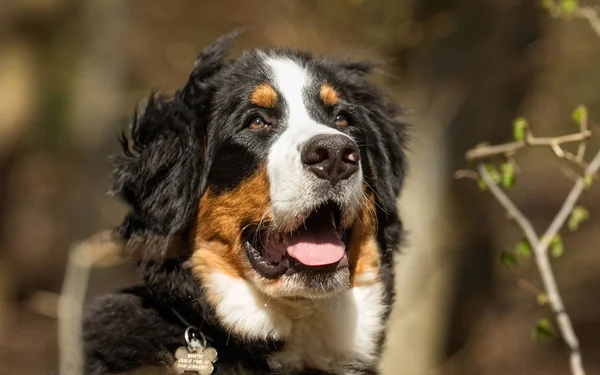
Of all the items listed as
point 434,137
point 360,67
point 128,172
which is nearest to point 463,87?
point 434,137

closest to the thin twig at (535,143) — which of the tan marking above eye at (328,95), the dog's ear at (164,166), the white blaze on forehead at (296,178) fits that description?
the tan marking above eye at (328,95)

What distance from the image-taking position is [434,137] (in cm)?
839

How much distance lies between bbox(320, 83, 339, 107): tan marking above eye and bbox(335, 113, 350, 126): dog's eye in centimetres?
8

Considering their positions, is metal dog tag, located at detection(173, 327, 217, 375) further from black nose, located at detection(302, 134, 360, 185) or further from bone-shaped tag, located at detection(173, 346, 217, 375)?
black nose, located at detection(302, 134, 360, 185)

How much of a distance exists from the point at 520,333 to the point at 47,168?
7589 mm

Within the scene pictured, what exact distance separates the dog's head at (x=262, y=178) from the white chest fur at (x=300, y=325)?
91 millimetres

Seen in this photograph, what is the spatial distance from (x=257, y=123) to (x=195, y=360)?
1239 mm

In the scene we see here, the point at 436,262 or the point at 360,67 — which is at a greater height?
the point at 360,67

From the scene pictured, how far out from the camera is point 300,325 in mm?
4457

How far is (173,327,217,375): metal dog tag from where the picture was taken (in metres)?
4.18

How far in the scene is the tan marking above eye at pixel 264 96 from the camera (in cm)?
461

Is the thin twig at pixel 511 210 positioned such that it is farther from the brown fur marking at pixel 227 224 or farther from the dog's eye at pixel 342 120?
the brown fur marking at pixel 227 224

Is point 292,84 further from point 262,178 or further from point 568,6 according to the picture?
point 568,6

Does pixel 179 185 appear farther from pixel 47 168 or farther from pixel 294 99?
pixel 47 168
